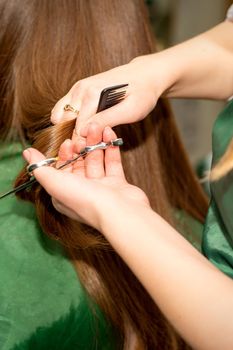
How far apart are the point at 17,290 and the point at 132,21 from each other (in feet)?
1.37

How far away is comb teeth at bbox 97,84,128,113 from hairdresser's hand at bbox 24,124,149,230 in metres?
0.04

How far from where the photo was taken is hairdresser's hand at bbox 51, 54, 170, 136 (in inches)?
23.9

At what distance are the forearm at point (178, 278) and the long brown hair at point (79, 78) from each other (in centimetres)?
16

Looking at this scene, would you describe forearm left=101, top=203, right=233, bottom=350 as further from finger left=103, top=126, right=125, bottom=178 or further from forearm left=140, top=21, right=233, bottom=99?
forearm left=140, top=21, right=233, bottom=99

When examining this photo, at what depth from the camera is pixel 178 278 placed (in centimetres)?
47

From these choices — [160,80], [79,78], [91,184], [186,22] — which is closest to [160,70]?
[160,80]

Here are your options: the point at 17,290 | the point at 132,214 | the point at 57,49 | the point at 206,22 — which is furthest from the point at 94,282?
the point at 206,22

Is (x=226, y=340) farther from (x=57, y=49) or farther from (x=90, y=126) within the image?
(x=57, y=49)

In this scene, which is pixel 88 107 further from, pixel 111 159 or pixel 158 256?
pixel 158 256

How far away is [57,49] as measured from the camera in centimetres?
75

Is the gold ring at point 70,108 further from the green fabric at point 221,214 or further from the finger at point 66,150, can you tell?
the green fabric at point 221,214

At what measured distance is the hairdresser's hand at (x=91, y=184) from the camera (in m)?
0.51

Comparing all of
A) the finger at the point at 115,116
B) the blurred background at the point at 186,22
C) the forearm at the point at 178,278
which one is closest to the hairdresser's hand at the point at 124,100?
the finger at the point at 115,116

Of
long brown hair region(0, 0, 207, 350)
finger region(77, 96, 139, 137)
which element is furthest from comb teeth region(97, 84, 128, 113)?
long brown hair region(0, 0, 207, 350)
